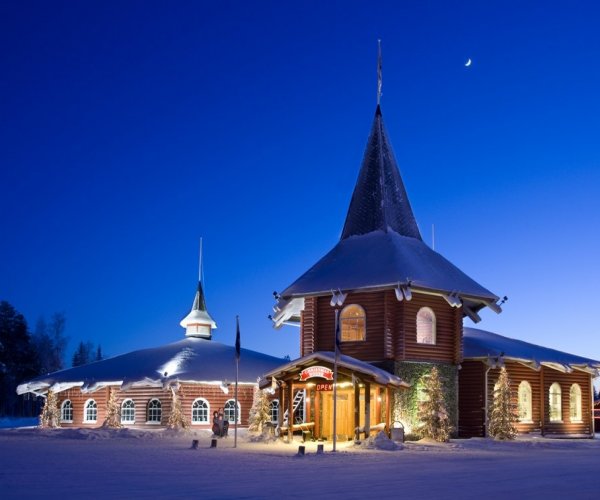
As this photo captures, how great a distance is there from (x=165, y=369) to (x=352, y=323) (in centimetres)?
1177

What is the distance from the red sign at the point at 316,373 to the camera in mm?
30000

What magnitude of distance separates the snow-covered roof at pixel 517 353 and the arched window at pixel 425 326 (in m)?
2.68

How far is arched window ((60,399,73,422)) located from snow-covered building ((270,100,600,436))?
13.0m

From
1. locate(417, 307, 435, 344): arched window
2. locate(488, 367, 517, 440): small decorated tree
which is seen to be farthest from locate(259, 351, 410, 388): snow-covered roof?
locate(488, 367, 517, 440): small decorated tree

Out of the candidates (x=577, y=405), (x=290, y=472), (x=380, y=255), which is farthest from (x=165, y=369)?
(x=290, y=472)

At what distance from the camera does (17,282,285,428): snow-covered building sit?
40.8m

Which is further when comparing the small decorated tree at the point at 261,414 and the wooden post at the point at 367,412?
the small decorated tree at the point at 261,414

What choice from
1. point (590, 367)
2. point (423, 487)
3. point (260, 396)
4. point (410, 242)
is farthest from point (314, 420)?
point (423, 487)

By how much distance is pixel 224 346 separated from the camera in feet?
159

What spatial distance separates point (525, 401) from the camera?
38.7 m

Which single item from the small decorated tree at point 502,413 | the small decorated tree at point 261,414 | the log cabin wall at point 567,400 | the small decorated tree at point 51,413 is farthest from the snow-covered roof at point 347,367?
the small decorated tree at point 51,413

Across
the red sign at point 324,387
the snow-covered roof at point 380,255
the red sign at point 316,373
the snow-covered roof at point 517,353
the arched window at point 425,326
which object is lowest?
the red sign at point 324,387

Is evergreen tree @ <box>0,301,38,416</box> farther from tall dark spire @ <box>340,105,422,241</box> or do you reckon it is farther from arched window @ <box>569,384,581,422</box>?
arched window @ <box>569,384,581,422</box>

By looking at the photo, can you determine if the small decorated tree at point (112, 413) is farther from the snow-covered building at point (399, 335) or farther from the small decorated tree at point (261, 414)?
the snow-covered building at point (399, 335)
